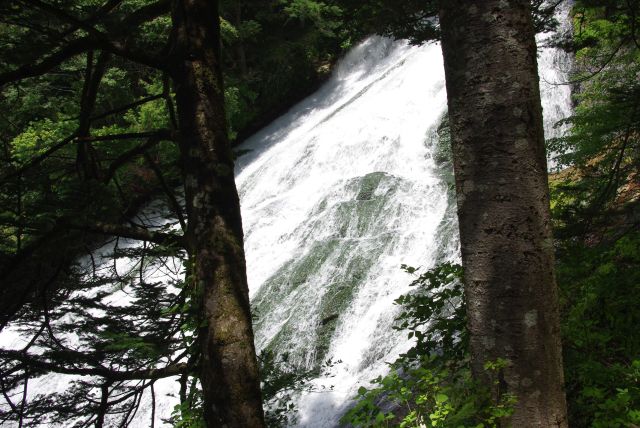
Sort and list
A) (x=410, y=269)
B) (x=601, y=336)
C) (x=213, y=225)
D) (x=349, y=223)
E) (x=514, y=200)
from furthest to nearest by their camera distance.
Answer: (x=349, y=223), (x=410, y=269), (x=601, y=336), (x=213, y=225), (x=514, y=200)

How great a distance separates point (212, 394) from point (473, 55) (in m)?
1.48

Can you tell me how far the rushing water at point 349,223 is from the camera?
25.3 ft

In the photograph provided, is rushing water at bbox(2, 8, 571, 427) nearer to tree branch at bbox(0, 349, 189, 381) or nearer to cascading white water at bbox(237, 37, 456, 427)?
cascading white water at bbox(237, 37, 456, 427)

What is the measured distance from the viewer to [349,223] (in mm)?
10094

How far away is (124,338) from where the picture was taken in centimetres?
268

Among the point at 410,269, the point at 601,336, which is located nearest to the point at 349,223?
the point at 410,269

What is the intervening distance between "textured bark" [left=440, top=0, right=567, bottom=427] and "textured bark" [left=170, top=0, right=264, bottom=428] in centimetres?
92

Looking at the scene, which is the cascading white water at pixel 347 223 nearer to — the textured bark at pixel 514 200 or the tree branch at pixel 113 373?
the tree branch at pixel 113 373

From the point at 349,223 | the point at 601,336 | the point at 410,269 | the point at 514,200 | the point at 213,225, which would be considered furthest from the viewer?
the point at 349,223

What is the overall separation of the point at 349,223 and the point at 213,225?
8067 millimetres

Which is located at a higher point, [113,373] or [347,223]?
[347,223]

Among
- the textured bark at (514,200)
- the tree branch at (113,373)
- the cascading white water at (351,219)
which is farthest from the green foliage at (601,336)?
the cascading white water at (351,219)

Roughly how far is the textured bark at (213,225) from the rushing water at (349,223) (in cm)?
395

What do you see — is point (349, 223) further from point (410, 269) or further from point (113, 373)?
point (113, 373)
